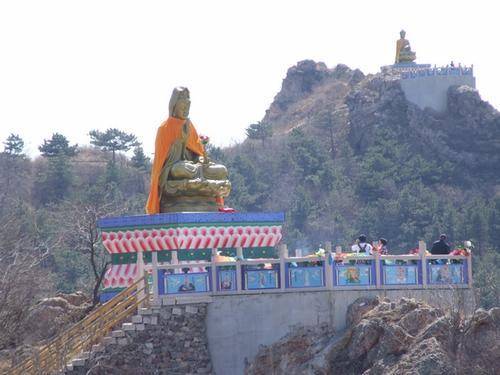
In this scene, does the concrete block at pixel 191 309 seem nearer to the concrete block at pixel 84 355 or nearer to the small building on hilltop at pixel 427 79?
the concrete block at pixel 84 355

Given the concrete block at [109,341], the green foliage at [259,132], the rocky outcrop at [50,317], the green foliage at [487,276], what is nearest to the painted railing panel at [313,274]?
the concrete block at [109,341]

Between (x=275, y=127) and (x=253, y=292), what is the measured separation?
84457 millimetres

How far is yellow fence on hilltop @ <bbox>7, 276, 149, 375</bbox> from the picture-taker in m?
30.8

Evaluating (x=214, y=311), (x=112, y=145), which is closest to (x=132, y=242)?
(x=214, y=311)

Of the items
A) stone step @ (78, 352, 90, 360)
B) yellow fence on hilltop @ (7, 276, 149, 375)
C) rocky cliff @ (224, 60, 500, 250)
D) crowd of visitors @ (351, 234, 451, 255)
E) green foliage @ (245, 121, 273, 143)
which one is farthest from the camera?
green foliage @ (245, 121, 273, 143)

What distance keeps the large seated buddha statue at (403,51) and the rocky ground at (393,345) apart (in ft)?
209

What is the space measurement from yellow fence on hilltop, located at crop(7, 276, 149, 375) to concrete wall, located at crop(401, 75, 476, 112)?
217ft

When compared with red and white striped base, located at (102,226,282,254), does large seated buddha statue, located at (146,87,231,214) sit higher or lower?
higher

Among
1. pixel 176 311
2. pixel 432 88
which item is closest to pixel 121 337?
pixel 176 311

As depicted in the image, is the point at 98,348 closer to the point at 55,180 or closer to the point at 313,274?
the point at 313,274

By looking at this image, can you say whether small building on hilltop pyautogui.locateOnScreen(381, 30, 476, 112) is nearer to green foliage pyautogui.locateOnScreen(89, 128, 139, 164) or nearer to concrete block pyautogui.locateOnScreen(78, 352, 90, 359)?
green foliage pyautogui.locateOnScreen(89, 128, 139, 164)

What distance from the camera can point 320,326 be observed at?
3025 centimetres

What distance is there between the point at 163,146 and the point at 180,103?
909 millimetres

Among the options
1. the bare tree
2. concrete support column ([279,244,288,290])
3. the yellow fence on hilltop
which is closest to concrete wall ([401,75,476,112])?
the bare tree
